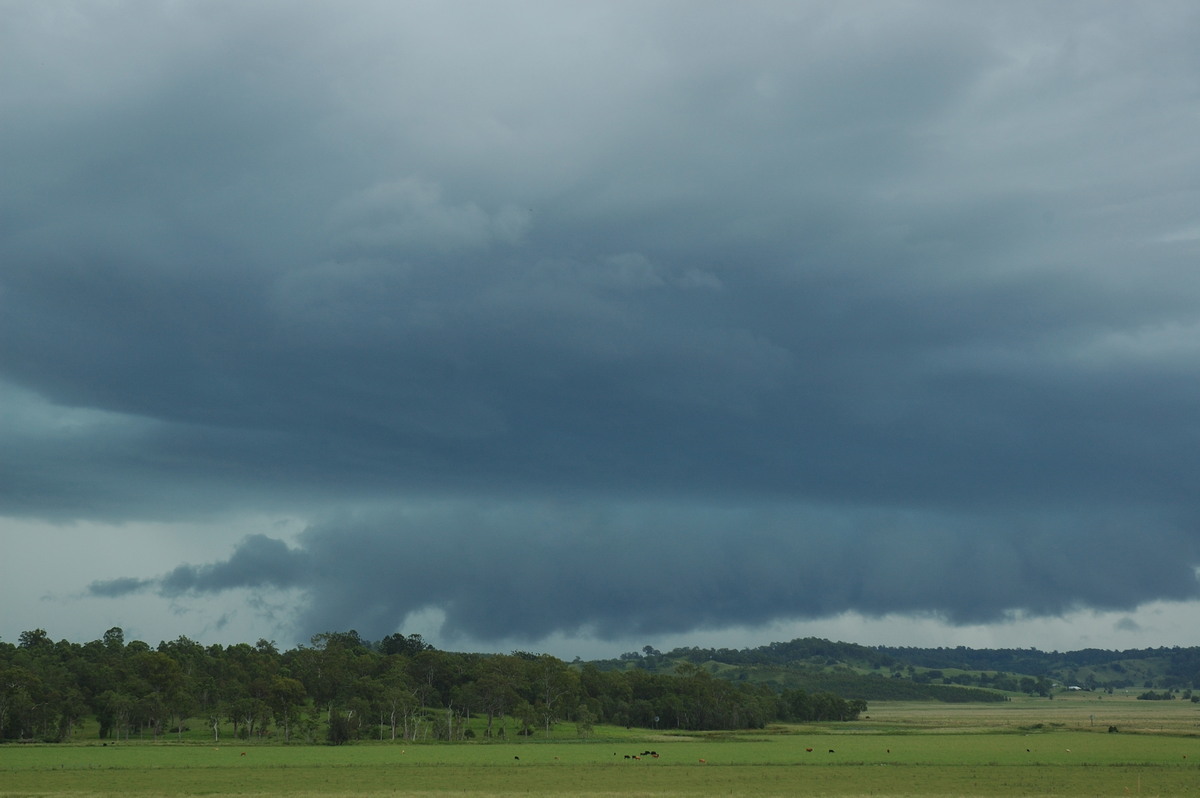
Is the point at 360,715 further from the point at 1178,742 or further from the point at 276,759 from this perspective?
the point at 1178,742

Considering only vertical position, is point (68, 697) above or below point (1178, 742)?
above

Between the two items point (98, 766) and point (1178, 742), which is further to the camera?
point (1178, 742)

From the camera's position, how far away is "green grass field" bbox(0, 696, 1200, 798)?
3209 inches

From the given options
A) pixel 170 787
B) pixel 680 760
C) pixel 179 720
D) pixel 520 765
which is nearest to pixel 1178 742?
pixel 680 760

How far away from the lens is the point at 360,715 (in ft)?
596

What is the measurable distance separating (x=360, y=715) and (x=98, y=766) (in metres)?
77.1

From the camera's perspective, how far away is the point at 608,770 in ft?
337

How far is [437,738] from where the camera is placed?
7810 inches

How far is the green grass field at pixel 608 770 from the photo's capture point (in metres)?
81.5

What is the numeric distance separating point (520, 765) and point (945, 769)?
4362 cm

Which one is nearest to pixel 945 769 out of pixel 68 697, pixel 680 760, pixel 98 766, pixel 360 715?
pixel 680 760

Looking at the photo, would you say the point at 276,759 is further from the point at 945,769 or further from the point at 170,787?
the point at 945,769

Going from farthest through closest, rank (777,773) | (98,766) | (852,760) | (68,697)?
(68,697) < (852,760) < (98,766) < (777,773)

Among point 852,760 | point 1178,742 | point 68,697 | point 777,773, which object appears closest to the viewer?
point 777,773
